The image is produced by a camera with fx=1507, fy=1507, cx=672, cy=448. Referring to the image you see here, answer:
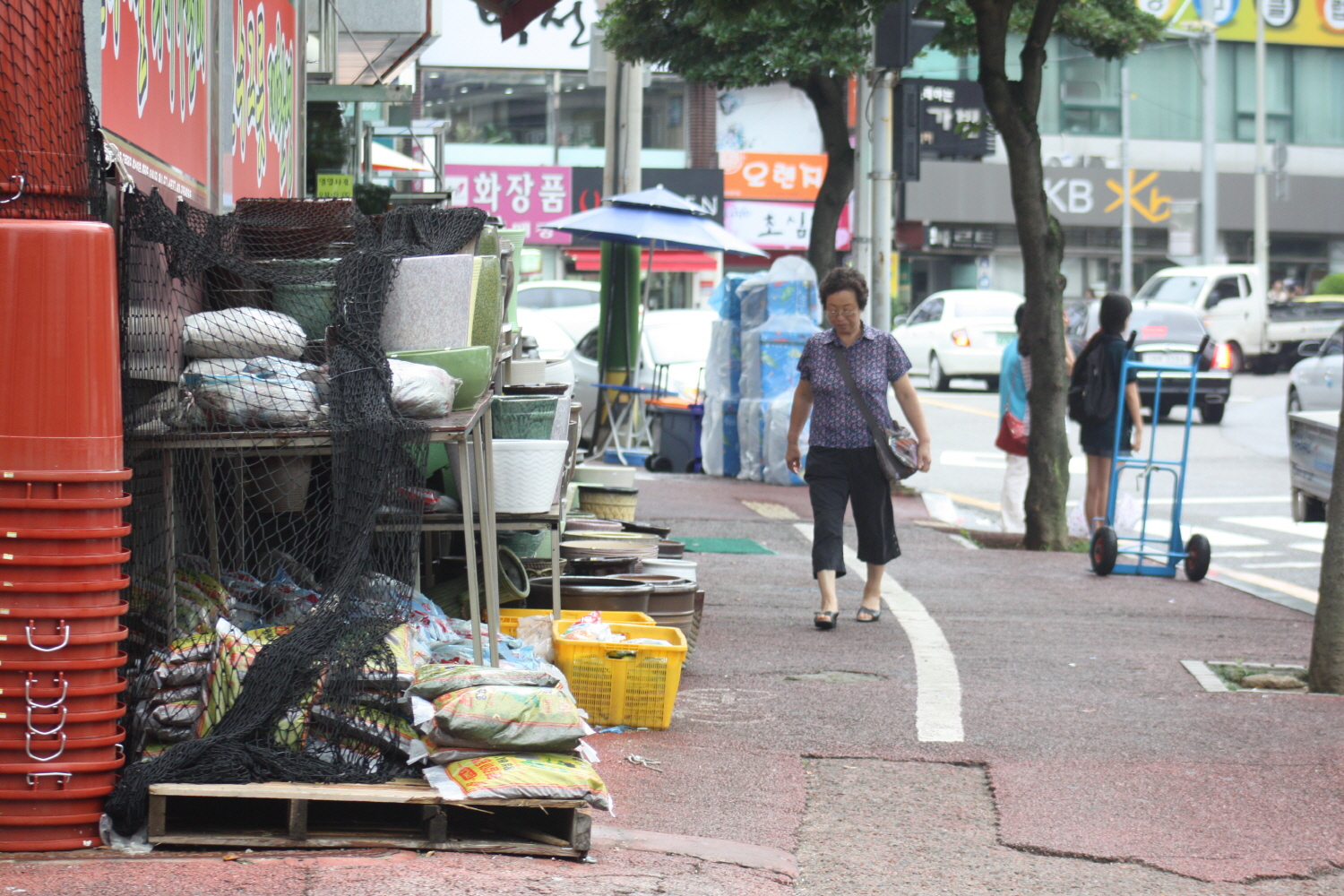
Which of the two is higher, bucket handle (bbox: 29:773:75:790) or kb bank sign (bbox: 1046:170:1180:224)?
kb bank sign (bbox: 1046:170:1180:224)

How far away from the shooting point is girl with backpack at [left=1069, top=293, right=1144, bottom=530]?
1078 centimetres

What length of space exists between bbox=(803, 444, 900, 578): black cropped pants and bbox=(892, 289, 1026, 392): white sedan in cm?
1954

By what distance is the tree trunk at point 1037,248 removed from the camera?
11422 mm

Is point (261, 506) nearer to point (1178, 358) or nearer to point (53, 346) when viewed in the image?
point (53, 346)

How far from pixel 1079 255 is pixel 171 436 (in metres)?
39.8

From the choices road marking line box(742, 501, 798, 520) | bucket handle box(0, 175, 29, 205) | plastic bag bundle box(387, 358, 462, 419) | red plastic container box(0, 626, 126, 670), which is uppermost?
bucket handle box(0, 175, 29, 205)

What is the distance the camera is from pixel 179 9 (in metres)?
6.47

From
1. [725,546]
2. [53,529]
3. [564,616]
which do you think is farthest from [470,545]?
[725,546]

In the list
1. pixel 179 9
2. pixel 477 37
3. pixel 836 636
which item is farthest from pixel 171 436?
pixel 477 37

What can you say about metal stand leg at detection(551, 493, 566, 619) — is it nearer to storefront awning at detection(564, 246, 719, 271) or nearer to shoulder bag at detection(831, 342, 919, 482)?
shoulder bag at detection(831, 342, 919, 482)

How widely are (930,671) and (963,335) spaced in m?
21.3

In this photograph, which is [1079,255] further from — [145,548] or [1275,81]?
[145,548]

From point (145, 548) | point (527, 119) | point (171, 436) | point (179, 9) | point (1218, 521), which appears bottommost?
point (1218, 521)

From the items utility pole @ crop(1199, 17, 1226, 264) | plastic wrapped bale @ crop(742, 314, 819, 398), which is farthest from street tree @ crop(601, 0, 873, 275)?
utility pole @ crop(1199, 17, 1226, 264)
